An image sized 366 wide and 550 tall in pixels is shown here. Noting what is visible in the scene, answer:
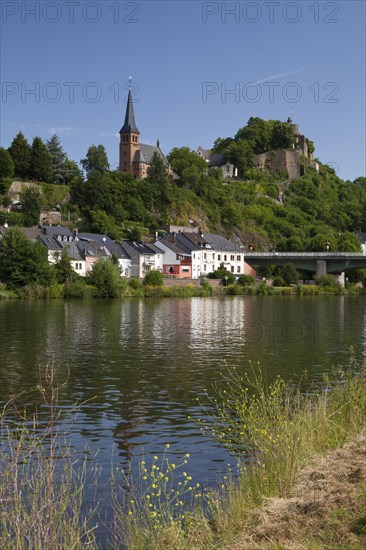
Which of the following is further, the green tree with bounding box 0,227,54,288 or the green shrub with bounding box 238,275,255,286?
the green shrub with bounding box 238,275,255,286

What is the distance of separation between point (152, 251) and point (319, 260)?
1135 inches

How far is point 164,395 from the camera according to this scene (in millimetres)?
21859

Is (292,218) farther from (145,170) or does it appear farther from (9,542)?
(9,542)

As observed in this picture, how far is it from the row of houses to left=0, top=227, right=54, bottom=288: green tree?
852 centimetres

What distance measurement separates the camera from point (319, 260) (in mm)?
115875

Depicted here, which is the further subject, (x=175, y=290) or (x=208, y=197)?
(x=208, y=197)

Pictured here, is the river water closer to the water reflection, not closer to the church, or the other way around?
the water reflection

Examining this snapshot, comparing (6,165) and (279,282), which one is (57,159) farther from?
(279,282)

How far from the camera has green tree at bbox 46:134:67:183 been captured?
127688mm

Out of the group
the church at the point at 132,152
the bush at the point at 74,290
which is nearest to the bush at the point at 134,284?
the bush at the point at 74,290

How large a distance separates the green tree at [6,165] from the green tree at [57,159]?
12.1 metres

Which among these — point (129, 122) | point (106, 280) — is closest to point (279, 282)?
point (106, 280)

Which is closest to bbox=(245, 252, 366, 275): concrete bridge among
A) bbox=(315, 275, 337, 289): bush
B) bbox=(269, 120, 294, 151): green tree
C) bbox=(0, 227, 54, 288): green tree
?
bbox=(315, 275, 337, 289): bush

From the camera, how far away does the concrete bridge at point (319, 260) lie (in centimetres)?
11400
